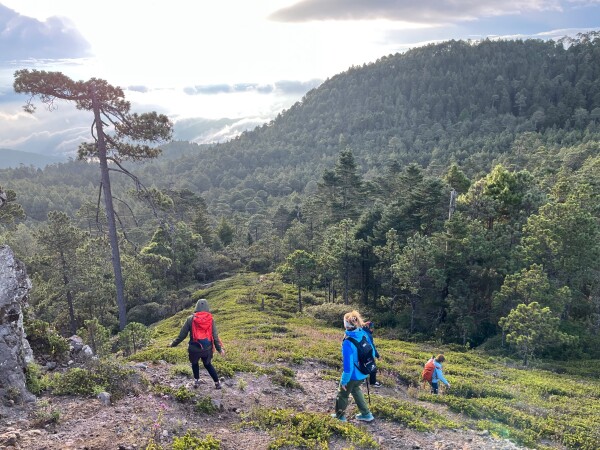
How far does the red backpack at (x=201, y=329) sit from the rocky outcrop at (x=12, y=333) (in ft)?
11.1

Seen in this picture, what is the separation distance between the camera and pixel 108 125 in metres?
16.5

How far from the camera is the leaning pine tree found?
1505 cm

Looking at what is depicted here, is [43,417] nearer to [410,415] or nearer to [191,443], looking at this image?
[191,443]

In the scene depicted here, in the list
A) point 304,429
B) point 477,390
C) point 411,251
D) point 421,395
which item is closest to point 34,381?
point 304,429

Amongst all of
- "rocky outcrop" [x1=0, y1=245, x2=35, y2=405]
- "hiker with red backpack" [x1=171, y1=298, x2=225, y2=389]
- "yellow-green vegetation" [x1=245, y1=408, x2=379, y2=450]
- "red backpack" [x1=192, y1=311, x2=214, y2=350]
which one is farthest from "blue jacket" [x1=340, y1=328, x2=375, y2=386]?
"rocky outcrop" [x1=0, y1=245, x2=35, y2=405]

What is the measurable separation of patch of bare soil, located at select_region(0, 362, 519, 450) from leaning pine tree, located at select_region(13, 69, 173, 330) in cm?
958

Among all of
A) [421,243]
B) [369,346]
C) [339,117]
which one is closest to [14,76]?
[369,346]

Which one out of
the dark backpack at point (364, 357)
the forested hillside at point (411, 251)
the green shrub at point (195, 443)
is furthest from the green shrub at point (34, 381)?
the forested hillside at point (411, 251)

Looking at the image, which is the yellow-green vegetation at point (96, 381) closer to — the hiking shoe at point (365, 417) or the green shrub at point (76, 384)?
the green shrub at point (76, 384)

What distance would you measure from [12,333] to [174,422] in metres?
4.26

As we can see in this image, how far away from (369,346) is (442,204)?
2479 centimetres

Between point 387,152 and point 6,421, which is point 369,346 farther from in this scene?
point 387,152

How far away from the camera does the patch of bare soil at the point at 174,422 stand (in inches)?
269

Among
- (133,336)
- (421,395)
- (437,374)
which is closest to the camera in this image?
(421,395)
